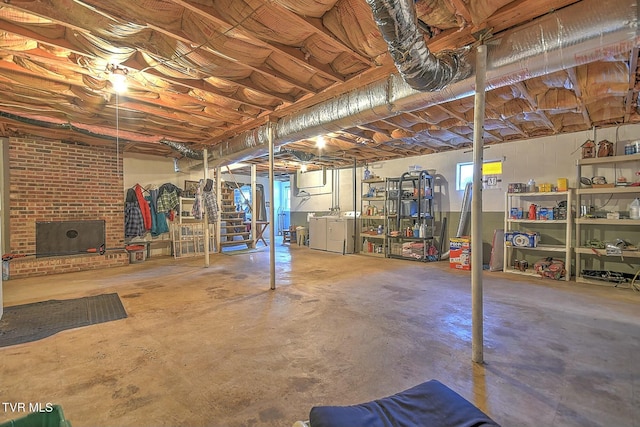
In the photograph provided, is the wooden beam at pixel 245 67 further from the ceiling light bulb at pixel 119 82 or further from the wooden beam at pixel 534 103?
the wooden beam at pixel 534 103

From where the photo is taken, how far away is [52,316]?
315cm

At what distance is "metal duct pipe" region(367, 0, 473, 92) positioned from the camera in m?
1.76

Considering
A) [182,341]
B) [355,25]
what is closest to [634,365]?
[355,25]

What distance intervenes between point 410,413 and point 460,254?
191 inches

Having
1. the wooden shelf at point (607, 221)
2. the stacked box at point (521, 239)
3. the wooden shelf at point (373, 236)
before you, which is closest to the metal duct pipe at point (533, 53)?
the wooden shelf at point (607, 221)

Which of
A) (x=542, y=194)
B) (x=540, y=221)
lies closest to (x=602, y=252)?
(x=540, y=221)

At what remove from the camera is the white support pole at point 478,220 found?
223cm

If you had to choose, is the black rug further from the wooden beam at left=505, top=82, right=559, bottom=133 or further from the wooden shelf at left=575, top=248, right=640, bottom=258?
the wooden shelf at left=575, top=248, right=640, bottom=258

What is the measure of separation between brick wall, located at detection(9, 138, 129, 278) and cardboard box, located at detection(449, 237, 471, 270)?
262 inches

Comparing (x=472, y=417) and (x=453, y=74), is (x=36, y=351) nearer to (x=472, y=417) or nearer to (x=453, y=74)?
(x=472, y=417)

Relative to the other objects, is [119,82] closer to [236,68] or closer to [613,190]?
[236,68]

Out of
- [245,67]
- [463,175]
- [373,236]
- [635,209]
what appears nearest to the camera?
[245,67]

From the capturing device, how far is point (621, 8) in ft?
6.01

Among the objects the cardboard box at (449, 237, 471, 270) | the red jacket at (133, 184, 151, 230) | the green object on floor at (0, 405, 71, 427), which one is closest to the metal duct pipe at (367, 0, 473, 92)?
the green object on floor at (0, 405, 71, 427)
